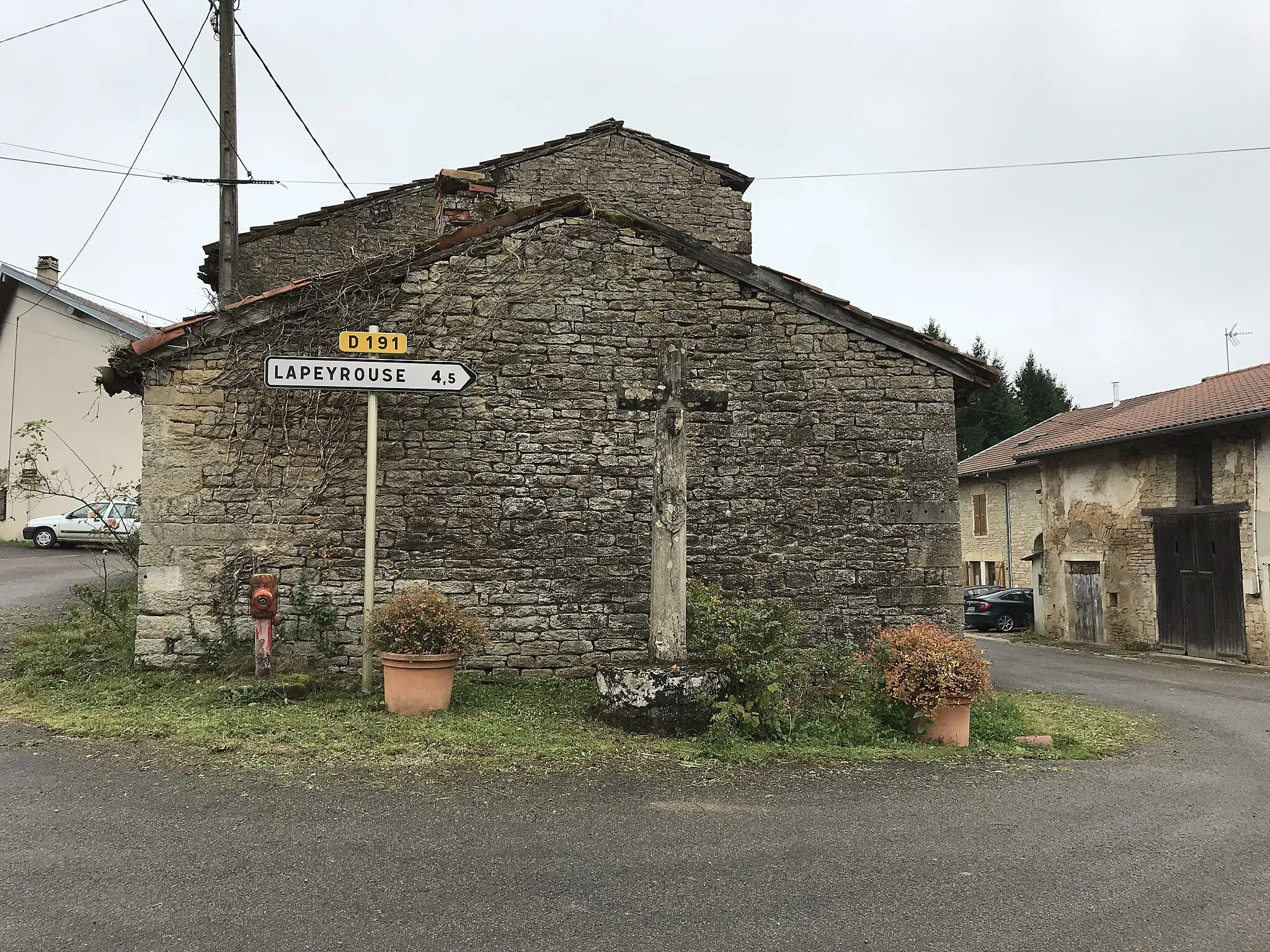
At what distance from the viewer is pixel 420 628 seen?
279 inches

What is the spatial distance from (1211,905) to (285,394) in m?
7.92

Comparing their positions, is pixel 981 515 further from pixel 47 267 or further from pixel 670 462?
pixel 47 267

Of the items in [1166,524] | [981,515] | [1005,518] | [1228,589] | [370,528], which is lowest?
[1228,589]

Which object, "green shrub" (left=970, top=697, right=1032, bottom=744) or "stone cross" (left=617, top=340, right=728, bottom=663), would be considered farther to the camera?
"green shrub" (left=970, top=697, right=1032, bottom=744)

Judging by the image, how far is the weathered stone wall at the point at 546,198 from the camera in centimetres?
1489

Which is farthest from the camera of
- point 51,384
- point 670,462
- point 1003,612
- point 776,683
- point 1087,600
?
point 51,384

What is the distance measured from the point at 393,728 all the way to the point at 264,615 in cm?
184

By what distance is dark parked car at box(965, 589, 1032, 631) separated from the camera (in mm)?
25578

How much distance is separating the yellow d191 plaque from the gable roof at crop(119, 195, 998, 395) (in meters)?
1.16

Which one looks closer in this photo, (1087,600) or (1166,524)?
(1166,524)

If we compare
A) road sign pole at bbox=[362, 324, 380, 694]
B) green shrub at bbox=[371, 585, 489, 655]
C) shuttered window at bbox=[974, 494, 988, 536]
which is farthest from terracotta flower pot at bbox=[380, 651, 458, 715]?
shuttered window at bbox=[974, 494, 988, 536]

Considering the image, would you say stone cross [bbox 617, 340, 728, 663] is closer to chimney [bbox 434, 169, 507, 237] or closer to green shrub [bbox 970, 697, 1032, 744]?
green shrub [bbox 970, 697, 1032, 744]

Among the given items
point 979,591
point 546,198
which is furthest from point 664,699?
point 979,591


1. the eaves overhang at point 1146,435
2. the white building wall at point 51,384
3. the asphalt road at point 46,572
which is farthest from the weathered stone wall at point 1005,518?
the white building wall at point 51,384
